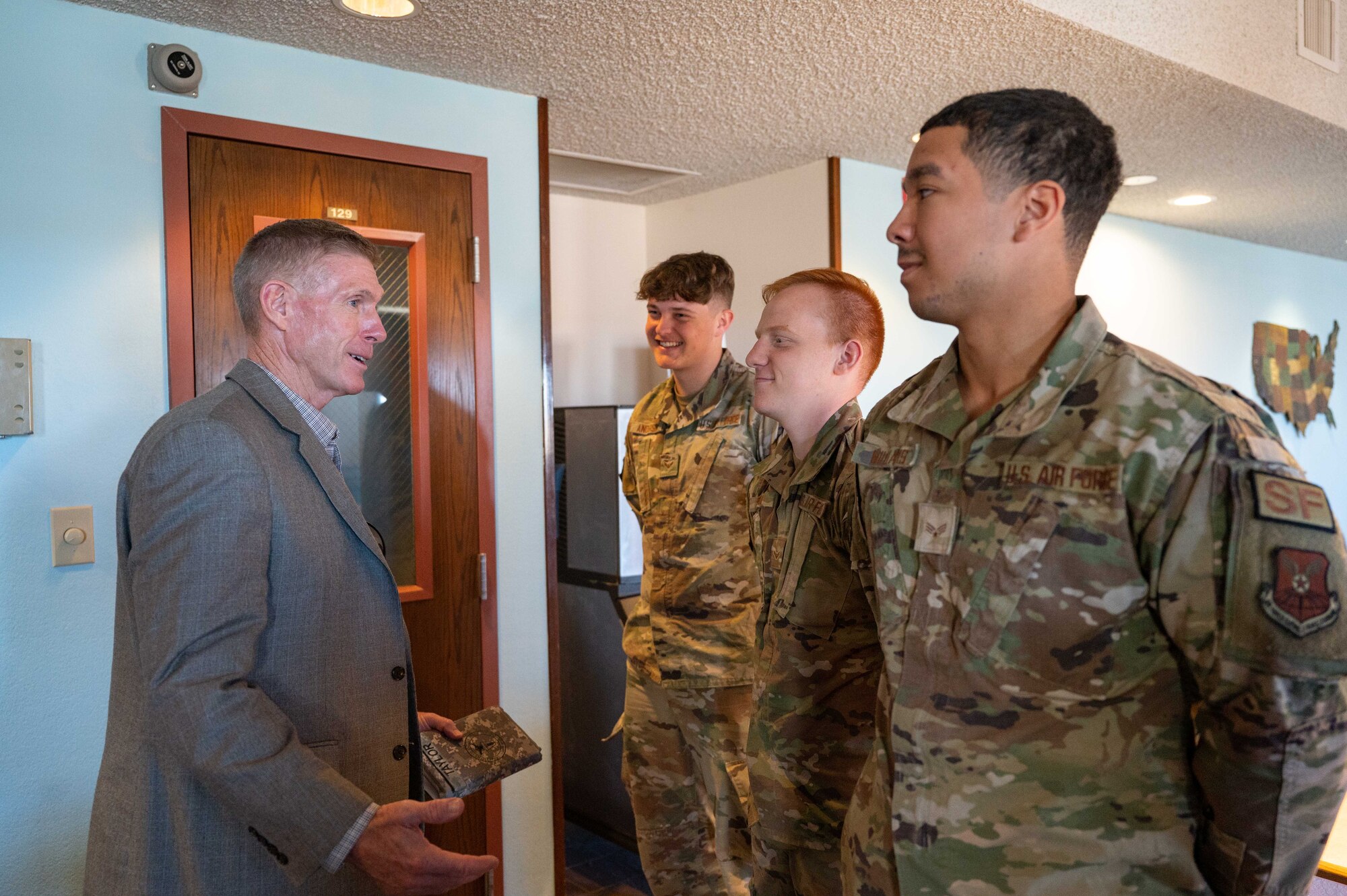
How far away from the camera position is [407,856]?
117cm

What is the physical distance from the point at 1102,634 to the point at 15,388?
2.24 metres

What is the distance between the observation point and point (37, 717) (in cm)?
207

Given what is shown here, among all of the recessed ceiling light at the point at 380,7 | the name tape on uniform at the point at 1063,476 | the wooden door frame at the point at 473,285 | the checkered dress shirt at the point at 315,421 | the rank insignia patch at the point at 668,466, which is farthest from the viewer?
the rank insignia patch at the point at 668,466

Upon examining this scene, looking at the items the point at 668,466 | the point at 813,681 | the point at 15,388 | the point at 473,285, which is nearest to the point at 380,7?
the point at 473,285

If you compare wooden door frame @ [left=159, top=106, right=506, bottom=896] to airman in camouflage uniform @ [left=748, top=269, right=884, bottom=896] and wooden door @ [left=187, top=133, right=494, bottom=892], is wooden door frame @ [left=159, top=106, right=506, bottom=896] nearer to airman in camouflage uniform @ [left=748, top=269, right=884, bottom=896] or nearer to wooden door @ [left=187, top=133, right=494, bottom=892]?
wooden door @ [left=187, top=133, right=494, bottom=892]

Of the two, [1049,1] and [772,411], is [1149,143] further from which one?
[772,411]

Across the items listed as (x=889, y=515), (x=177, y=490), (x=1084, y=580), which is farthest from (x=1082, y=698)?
(x=177, y=490)

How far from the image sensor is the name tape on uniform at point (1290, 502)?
2.92ft

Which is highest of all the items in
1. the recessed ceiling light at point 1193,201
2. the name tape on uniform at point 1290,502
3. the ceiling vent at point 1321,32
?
the ceiling vent at point 1321,32

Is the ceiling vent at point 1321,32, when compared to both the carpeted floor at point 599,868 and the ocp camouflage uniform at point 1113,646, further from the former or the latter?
the carpeted floor at point 599,868

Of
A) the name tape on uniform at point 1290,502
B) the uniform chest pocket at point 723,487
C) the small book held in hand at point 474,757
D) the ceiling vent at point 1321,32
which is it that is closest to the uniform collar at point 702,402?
the uniform chest pocket at point 723,487

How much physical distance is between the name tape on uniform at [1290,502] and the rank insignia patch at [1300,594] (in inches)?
1.2

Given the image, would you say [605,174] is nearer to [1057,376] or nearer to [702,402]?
[702,402]

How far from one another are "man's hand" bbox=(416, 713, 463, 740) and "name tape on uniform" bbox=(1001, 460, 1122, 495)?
1.03 meters
